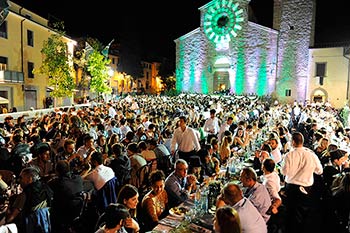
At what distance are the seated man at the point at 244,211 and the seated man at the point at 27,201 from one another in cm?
244

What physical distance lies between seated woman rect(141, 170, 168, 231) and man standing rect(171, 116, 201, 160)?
342cm

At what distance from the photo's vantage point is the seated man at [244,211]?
11.4 ft

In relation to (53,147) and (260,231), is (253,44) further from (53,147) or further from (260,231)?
(260,231)

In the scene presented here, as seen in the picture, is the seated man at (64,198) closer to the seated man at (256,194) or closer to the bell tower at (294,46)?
the seated man at (256,194)

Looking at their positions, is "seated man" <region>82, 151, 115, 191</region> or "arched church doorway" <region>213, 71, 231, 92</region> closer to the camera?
"seated man" <region>82, 151, 115, 191</region>

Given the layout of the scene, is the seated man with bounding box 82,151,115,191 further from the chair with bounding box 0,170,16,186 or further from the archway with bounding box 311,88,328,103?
the archway with bounding box 311,88,328,103

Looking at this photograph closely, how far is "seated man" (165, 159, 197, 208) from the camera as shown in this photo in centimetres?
495

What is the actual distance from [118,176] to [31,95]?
74.6 ft

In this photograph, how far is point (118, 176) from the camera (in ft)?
20.2

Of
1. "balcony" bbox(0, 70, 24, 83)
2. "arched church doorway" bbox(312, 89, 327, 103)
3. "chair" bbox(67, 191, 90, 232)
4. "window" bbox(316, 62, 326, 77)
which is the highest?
"window" bbox(316, 62, 326, 77)

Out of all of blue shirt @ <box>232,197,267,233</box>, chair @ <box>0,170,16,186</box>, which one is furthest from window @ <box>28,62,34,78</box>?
blue shirt @ <box>232,197,267,233</box>

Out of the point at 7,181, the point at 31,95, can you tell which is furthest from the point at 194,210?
the point at 31,95

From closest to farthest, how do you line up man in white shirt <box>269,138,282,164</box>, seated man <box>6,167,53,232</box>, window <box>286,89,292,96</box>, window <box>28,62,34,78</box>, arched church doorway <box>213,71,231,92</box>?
seated man <box>6,167,53,232</box> → man in white shirt <box>269,138,282,164</box> → window <box>28,62,34,78</box> → window <box>286,89,292,96</box> → arched church doorway <box>213,71,231,92</box>

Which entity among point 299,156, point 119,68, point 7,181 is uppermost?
point 119,68
